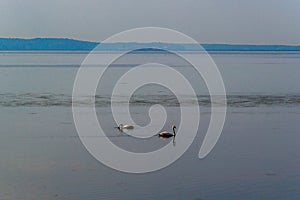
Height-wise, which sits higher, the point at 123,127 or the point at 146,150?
the point at 123,127

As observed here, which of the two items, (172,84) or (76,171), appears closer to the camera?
(76,171)

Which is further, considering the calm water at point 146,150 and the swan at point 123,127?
the swan at point 123,127

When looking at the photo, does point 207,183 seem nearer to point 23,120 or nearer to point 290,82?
point 23,120

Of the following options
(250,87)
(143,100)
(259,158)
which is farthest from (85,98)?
(259,158)

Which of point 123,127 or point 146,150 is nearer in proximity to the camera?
point 146,150

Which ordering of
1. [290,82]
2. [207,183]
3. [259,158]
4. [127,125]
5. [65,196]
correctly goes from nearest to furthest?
[65,196] → [207,183] → [259,158] → [127,125] → [290,82]

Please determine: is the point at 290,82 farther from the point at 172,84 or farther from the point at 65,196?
the point at 65,196

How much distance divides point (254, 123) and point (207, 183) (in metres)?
7.41

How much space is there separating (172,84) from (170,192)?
2176cm

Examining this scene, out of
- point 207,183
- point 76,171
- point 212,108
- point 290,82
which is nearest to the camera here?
point 207,183

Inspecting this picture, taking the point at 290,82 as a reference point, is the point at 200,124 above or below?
below

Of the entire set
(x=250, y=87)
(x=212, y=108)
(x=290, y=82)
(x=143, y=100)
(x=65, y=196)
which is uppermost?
(x=290, y=82)

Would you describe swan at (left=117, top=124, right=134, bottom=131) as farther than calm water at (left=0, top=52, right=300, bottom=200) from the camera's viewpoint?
Yes

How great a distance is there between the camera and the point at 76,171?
12.4 metres
